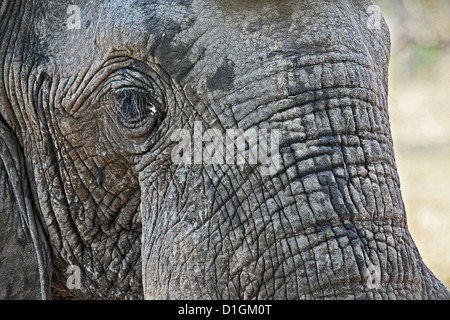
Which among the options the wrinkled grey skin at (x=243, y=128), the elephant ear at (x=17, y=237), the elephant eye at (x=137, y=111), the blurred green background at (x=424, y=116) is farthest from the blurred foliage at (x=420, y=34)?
the elephant eye at (x=137, y=111)

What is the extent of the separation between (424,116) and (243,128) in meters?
8.39

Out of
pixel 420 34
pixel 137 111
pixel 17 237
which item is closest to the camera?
pixel 137 111

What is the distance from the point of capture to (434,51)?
37.6 ft

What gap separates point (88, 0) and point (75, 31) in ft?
0.37

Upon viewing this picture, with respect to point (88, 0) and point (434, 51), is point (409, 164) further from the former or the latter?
point (88, 0)

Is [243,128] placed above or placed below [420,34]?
below

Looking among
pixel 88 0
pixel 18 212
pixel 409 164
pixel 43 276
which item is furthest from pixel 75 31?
pixel 409 164

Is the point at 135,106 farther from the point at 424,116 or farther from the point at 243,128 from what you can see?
the point at 424,116

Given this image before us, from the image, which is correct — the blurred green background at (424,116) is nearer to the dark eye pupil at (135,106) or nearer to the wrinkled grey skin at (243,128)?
the wrinkled grey skin at (243,128)

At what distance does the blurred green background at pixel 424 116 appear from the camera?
7.16 m

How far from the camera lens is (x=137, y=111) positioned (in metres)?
2.50

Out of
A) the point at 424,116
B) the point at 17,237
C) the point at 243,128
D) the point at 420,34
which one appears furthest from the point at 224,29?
the point at 420,34

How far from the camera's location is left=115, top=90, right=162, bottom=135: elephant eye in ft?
8.14

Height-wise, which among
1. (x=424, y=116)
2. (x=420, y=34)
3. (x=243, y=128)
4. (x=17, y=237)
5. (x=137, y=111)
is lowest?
(x=17, y=237)
